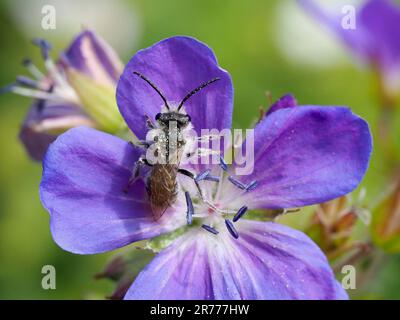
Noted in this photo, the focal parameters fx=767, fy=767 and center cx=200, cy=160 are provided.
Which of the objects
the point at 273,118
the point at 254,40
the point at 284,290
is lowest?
the point at 284,290

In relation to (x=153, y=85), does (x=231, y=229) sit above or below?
below

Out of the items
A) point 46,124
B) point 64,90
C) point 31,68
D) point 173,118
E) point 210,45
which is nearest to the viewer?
point 173,118

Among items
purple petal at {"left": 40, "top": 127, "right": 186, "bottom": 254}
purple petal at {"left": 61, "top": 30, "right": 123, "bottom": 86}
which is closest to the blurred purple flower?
purple petal at {"left": 61, "top": 30, "right": 123, "bottom": 86}

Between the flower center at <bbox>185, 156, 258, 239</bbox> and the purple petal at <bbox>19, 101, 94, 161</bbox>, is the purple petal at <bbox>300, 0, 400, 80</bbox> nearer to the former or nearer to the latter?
the purple petal at <bbox>19, 101, 94, 161</bbox>

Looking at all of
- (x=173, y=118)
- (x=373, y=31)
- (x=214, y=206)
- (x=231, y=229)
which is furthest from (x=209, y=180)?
(x=373, y=31)

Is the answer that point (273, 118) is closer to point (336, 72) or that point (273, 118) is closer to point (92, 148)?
point (92, 148)

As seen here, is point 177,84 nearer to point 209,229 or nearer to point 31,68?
point 209,229

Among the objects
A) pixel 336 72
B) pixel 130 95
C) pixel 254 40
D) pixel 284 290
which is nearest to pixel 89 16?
pixel 254 40
